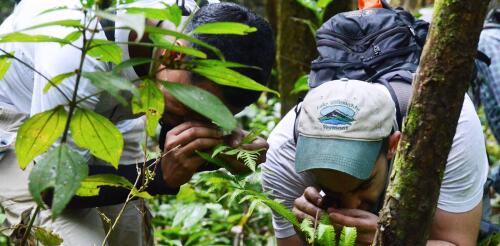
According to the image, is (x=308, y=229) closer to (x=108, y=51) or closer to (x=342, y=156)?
(x=342, y=156)

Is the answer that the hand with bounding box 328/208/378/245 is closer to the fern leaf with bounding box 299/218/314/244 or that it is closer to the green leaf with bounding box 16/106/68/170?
the fern leaf with bounding box 299/218/314/244

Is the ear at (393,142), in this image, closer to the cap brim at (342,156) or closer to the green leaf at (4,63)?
the cap brim at (342,156)

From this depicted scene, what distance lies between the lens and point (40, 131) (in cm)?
166

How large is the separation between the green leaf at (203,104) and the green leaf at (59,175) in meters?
0.23

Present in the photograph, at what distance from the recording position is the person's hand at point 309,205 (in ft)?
9.40

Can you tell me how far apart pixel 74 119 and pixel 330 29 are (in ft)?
5.92

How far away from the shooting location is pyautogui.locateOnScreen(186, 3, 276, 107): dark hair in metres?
2.73

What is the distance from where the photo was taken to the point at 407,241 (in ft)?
6.12

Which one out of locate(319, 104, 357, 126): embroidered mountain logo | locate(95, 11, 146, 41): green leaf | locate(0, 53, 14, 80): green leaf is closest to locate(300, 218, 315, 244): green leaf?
locate(319, 104, 357, 126): embroidered mountain logo

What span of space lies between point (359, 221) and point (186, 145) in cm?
69

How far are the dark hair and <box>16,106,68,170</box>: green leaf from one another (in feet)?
3.38

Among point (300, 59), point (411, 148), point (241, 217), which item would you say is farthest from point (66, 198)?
point (300, 59)

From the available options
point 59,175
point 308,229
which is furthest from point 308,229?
point 59,175

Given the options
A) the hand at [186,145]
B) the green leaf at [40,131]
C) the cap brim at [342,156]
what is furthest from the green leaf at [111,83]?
the cap brim at [342,156]
